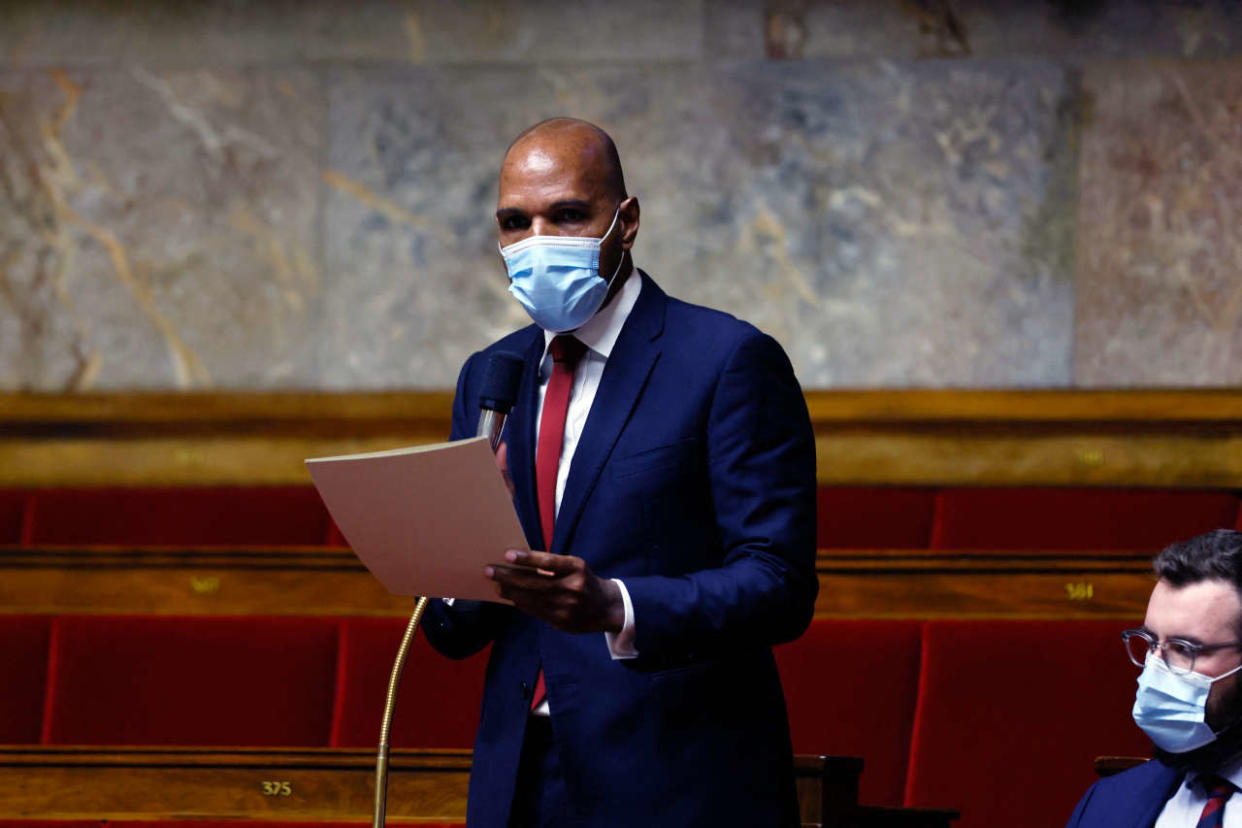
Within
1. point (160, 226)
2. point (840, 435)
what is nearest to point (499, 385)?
point (840, 435)

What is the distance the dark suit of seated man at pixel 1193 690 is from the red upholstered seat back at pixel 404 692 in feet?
1.54

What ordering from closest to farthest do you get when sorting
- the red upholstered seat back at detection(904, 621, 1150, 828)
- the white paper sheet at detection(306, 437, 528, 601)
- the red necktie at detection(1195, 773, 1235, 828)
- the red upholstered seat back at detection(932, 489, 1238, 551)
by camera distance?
the white paper sheet at detection(306, 437, 528, 601) < the red necktie at detection(1195, 773, 1235, 828) < the red upholstered seat back at detection(904, 621, 1150, 828) < the red upholstered seat back at detection(932, 489, 1238, 551)

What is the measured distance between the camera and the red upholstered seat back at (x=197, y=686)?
38.1 inches

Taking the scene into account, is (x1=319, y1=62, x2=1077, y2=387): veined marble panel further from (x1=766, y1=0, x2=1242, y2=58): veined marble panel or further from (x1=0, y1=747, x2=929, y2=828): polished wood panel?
(x1=0, y1=747, x2=929, y2=828): polished wood panel

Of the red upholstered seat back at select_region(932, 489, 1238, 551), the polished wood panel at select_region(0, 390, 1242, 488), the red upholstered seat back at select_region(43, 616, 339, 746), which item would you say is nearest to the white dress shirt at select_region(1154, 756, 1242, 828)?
the red upholstered seat back at select_region(43, 616, 339, 746)

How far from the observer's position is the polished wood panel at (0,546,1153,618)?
99 cm

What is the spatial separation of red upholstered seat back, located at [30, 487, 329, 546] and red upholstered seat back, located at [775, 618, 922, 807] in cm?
58

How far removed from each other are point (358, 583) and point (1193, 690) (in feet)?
2.01

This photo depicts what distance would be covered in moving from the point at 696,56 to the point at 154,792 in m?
1.01

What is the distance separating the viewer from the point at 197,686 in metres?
0.98

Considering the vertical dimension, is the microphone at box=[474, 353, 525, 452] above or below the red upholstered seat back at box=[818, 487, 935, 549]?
above

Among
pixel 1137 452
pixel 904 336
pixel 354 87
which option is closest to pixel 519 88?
pixel 354 87

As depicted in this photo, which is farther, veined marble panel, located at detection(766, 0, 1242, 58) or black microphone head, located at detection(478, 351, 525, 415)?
veined marble panel, located at detection(766, 0, 1242, 58)

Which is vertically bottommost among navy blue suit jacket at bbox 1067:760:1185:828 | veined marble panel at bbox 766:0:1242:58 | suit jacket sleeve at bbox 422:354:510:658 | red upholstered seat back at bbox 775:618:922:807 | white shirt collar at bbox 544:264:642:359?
red upholstered seat back at bbox 775:618:922:807
